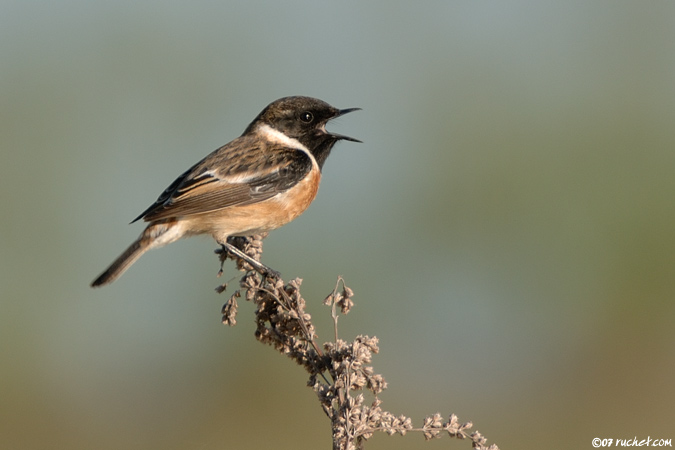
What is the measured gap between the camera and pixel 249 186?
5.98 metres

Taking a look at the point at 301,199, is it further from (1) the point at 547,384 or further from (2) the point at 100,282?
(1) the point at 547,384

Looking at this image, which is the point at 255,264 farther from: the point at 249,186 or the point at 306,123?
the point at 306,123

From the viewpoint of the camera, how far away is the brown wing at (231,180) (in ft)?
18.7

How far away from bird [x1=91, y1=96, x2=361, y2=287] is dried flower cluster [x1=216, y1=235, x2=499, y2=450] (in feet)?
3.90

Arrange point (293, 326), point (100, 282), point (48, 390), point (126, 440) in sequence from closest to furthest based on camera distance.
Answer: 1. point (293, 326)
2. point (100, 282)
3. point (126, 440)
4. point (48, 390)

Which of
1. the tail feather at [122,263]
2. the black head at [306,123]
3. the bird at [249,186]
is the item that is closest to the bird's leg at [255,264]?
the bird at [249,186]

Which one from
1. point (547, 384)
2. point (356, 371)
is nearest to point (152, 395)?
point (547, 384)

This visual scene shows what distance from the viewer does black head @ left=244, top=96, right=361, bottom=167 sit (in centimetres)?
657

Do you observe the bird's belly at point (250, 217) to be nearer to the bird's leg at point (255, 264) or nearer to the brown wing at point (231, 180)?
the brown wing at point (231, 180)

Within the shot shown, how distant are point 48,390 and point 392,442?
13.0ft

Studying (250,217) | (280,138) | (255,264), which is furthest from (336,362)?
(280,138)

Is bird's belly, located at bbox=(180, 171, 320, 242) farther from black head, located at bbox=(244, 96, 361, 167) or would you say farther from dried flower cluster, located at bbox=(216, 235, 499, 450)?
dried flower cluster, located at bbox=(216, 235, 499, 450)

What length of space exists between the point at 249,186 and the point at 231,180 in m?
0.14

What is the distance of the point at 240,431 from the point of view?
809 cm
